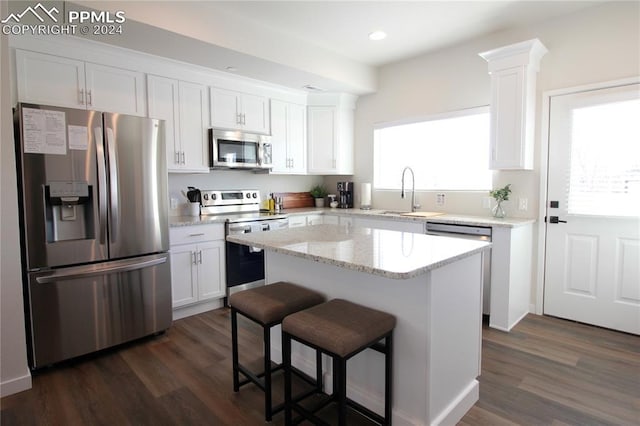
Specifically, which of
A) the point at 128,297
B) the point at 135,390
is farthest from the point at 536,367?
the point at 128,297

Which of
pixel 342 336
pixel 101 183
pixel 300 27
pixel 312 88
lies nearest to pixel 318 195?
pixel 312 88

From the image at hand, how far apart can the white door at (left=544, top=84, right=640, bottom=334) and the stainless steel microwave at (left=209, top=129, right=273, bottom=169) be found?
9.56ft

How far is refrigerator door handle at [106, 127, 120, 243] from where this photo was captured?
101 inches

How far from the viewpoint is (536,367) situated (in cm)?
240

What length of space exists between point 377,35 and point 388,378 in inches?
124

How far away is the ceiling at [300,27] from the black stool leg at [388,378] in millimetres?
2631

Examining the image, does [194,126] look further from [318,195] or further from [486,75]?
[486,75]

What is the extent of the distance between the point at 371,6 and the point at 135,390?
3.31 m

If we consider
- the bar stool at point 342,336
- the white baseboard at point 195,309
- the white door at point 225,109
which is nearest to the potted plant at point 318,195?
the white door at point 225,109

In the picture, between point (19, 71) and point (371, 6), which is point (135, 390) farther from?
point (371, 6)

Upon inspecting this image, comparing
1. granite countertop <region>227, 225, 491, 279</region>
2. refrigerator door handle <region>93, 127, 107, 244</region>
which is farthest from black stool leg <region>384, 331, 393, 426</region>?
refrigerator door handle <region>93, 127, 107, 244</region>

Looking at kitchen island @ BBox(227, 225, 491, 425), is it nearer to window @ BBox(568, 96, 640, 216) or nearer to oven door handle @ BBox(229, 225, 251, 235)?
oven door handle @ BBox(229, 225, 251, 235)

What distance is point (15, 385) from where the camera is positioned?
217cm

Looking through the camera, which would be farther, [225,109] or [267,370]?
[225,109]
